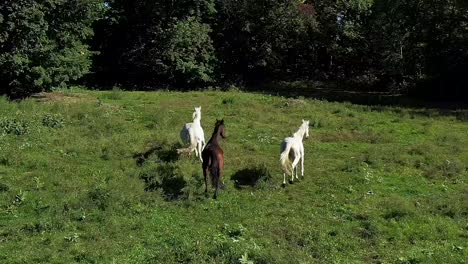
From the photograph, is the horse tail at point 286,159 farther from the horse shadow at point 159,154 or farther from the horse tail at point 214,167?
the horse shadow at point 159,154

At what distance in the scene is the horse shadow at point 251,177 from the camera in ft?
49.0

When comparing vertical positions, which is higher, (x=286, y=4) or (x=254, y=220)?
(x=286, y=4)

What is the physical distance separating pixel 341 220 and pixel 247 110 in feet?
40.1

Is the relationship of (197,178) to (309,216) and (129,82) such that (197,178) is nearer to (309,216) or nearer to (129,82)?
(309,216)

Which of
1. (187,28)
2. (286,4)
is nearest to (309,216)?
(187,28)

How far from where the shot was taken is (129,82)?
37.8m

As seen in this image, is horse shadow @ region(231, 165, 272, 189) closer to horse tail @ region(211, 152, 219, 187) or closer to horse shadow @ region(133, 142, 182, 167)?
horse tail @ region(211, 152, 219, 187)

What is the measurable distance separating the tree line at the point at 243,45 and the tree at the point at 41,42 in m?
0.06

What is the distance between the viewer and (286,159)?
14.7 metres

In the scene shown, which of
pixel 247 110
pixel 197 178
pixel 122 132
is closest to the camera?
pixel 197 178

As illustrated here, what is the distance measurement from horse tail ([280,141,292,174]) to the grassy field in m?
0.50

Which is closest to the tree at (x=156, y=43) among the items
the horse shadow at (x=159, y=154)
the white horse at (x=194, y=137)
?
the horse shadow at (x=159, y=154)

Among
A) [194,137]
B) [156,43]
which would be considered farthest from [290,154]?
[156,43]

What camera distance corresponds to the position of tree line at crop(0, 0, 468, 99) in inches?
1051
